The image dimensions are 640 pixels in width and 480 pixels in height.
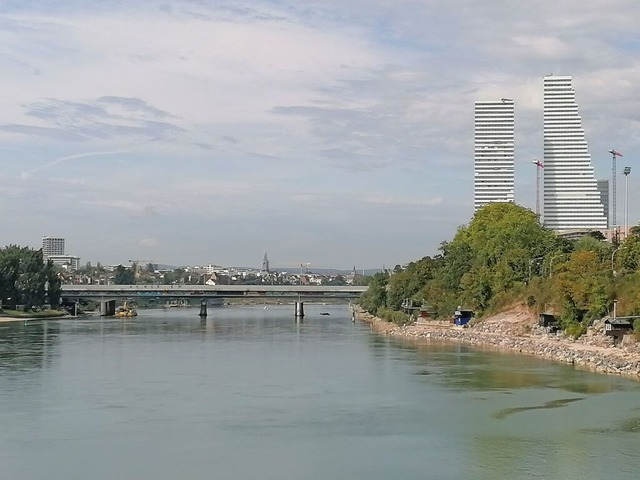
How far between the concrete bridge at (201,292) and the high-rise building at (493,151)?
28.6m

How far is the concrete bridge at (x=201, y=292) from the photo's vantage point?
7369 centimetres

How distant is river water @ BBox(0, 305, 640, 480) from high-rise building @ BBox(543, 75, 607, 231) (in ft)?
224

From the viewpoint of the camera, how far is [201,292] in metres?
76.1

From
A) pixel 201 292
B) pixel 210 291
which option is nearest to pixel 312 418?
pixel 210 291

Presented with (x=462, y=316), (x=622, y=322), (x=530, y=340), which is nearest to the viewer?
(x=622, y=322)

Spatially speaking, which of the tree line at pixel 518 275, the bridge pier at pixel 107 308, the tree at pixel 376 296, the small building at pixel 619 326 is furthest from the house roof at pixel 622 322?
the bridge pier at pixel 107 308

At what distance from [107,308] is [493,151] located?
47.5 m

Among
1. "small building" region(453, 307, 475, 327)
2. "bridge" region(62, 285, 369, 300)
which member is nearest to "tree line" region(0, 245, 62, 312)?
"bridge" region(62, 285, 369, 300)

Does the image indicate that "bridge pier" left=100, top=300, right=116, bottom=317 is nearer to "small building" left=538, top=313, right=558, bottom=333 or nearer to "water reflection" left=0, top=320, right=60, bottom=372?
"water reflection" left=0, top=320, right=60, bottom=372

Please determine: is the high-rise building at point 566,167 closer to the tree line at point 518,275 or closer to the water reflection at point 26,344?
the tree line at point 518,275

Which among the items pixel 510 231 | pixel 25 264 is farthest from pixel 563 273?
pixel 25 264

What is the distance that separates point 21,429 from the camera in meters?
17.9

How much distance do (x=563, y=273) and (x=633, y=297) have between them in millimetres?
5823

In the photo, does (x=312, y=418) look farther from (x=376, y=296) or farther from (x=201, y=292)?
(x=201, y=292)
